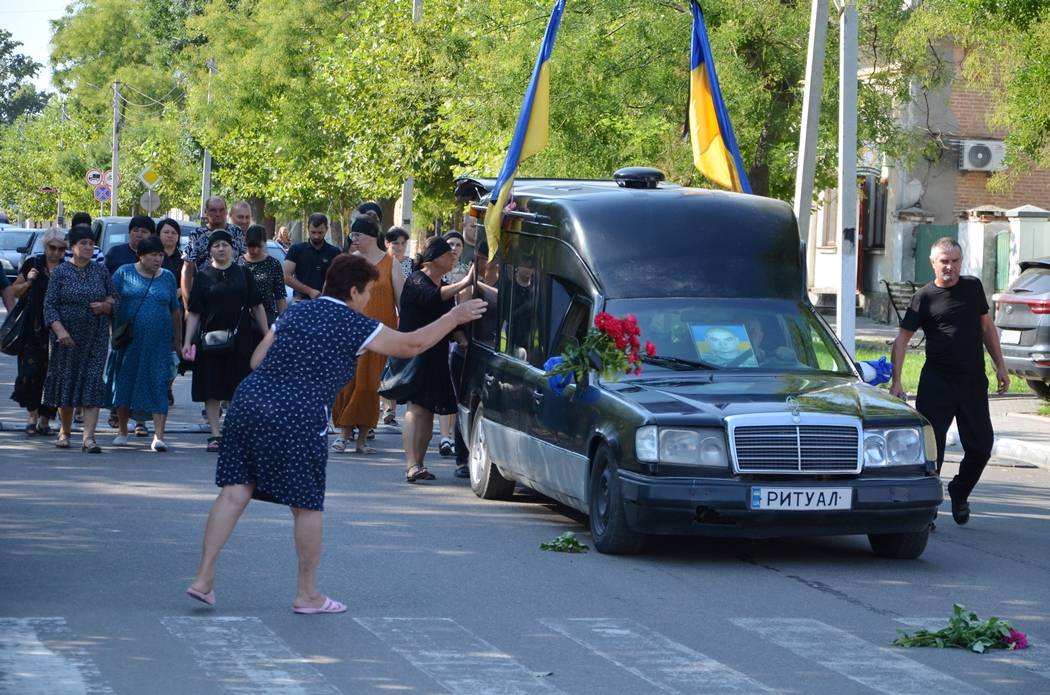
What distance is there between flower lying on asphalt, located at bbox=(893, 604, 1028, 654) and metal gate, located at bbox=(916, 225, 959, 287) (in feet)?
84.9

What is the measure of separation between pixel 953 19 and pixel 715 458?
35.9 feet

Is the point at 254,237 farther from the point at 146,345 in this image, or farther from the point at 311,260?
the point at 311,260

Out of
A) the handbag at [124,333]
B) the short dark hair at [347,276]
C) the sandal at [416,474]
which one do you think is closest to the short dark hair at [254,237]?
the handbag at [124,333]

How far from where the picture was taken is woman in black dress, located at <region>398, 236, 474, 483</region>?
1196 cm

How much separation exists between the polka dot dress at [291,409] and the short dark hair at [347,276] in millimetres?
157

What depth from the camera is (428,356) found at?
39.7 ft

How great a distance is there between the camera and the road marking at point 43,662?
5.78m

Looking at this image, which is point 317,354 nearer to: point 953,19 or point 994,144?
point 953,19

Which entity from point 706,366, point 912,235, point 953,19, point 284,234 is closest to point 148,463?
A: point 706,366

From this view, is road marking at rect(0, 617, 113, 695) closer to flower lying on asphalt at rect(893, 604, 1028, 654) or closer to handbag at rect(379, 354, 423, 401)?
flower lying on asphalt at rect(893, 604, 1028, 654)

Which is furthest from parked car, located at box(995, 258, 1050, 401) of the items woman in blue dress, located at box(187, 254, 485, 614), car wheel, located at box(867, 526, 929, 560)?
woman in blue dress, located at box(187, 254, 485, 614)

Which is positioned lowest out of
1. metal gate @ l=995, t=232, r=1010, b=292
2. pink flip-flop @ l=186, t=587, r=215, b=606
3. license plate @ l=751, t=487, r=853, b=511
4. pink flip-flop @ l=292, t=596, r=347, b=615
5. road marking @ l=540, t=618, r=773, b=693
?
road marking @ l=540, t=618, r=773, b=693

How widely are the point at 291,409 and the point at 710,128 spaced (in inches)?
319

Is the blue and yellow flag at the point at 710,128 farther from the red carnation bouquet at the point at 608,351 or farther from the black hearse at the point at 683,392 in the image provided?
the red carnation bouquet at the point at 608,351
